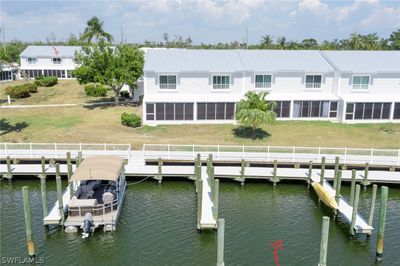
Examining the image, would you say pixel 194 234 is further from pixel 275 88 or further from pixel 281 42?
pixel 281 42

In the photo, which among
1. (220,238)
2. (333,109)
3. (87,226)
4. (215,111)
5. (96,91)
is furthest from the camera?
(96,91)

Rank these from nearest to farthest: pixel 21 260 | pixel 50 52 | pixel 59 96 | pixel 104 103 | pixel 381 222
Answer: pixel 21 260 < pixel 381 222 < pixel 104 103 < pixel 59 96 < pixel 50 52

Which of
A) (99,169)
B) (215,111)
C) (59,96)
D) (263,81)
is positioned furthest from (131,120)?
(59,96)

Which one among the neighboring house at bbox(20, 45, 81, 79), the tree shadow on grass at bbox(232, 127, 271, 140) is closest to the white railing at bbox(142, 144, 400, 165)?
the tree shadow on grass at bbox(232, 127, 271, 140)

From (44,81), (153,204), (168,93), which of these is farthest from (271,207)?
(44,81)

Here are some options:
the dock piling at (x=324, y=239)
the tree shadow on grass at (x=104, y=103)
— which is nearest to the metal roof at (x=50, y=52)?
the tree shadow on grass at (x=104, y=103)

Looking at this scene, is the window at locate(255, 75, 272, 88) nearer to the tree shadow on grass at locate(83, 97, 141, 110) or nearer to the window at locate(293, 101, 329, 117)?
the window at locate(293, 101, 329, 117)

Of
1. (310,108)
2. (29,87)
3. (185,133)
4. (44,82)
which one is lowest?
(185,133)
